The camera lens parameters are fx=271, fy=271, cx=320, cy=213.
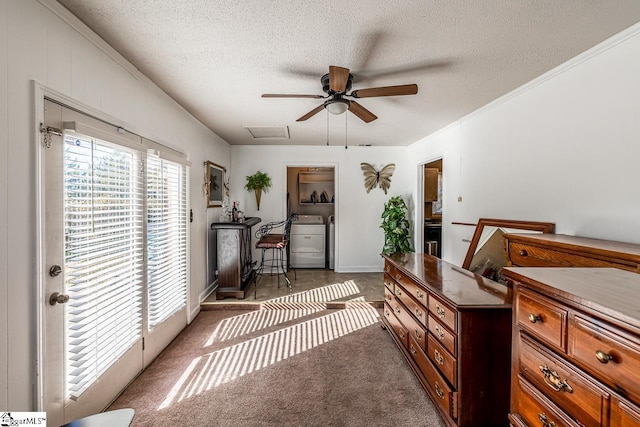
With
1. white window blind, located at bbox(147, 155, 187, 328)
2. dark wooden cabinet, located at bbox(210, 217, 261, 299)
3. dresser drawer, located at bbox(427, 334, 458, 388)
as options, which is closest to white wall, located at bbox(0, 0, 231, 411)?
white window blind, located at bbox(147, 155, 187, 328)

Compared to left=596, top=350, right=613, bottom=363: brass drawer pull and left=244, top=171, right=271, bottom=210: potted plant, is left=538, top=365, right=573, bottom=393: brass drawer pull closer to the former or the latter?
left=596, top=350, right=613, bottom=363: brass drawer pull

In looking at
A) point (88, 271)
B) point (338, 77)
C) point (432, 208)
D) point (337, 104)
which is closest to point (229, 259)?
point (88, 271)

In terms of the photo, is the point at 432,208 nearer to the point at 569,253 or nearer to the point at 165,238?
the point at 569,253

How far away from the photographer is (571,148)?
1928 mm

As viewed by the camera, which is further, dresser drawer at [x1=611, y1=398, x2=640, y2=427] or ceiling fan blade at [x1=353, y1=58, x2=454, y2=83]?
ceiling fan blade at [x1=353, y1=58, x2=454, y2=83]

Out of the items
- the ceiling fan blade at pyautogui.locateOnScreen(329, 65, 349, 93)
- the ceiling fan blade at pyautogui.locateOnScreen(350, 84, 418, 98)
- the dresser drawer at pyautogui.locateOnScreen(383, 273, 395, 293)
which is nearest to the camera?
the ceiling fan blade at pyautogui.locateOnScreen(329, 65, 349, 93)

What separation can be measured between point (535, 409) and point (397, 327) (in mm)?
1586

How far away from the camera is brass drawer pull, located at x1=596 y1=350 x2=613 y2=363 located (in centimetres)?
75

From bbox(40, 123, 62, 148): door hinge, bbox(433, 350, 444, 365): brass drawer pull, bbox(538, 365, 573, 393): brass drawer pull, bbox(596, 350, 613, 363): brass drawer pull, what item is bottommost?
bbox(433, 350, 444, 365): brass drawer pull

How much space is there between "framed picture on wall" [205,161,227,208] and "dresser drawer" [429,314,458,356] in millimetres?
3143

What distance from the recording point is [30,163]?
128cm

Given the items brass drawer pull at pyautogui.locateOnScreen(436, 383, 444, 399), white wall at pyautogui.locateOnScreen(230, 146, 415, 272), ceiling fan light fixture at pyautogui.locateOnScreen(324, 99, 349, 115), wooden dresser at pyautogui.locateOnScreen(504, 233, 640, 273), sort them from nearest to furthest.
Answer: wooden dresser at pyautogui.locateOnScreen(504, 233, 640, 273) < brass drawer pull at pyautogui.locateOnScreen(436, 383, 444, 399) < ceiling fan light fixture at pyautogui.locateOnScreen(324, 99, 349, 115) < white wall at pyautogui.locateOnScreen(230, 146, 415, 272)

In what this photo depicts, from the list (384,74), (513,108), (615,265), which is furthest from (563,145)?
(384,74)

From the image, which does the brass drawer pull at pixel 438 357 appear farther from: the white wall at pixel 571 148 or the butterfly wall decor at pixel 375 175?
the butterfly wall decor at pixel 375 175
